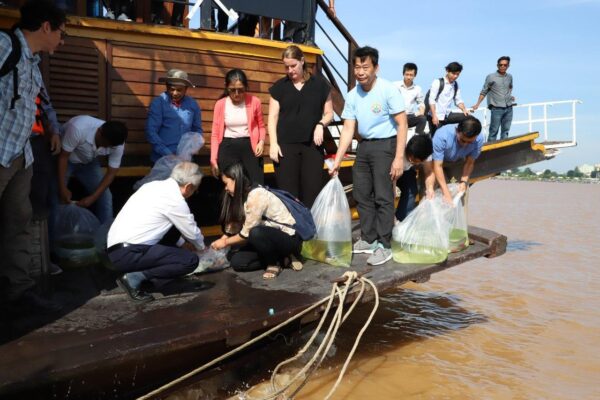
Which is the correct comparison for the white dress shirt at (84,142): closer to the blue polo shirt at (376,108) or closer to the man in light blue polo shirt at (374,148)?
the man in light blue polo shirt at (374,148)

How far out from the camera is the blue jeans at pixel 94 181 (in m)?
4.41

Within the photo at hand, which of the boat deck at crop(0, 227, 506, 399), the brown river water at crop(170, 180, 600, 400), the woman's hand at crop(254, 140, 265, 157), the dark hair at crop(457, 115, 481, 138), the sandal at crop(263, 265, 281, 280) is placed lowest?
the brown river water at crop(170, 180, 600, 400)

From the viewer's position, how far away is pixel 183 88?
4.91m

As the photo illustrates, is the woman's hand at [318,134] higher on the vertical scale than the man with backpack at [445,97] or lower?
lower

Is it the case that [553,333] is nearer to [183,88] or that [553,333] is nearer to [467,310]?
[467,310]

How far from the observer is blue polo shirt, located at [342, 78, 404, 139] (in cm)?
443

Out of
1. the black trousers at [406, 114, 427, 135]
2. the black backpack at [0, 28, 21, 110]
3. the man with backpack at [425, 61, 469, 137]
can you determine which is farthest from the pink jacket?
the man with backpack at [425, 61, 469, 137]

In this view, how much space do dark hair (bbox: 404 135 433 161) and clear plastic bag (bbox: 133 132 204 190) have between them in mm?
1896

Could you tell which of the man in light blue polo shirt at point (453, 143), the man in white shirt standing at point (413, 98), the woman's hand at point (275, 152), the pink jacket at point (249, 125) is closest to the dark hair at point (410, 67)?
the man in white shirt standing at point (413, 98)

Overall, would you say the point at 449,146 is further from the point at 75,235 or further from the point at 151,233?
the point at 75,235

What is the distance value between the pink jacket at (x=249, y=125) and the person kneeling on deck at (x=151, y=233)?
1221 millimetres

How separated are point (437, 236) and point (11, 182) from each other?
3024 millimetres

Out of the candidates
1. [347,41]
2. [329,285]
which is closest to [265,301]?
[329,285]

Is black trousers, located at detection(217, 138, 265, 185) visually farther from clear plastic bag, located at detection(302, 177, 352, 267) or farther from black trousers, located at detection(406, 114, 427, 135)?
black trousers, located at detection(406, 114, 427, 135)
